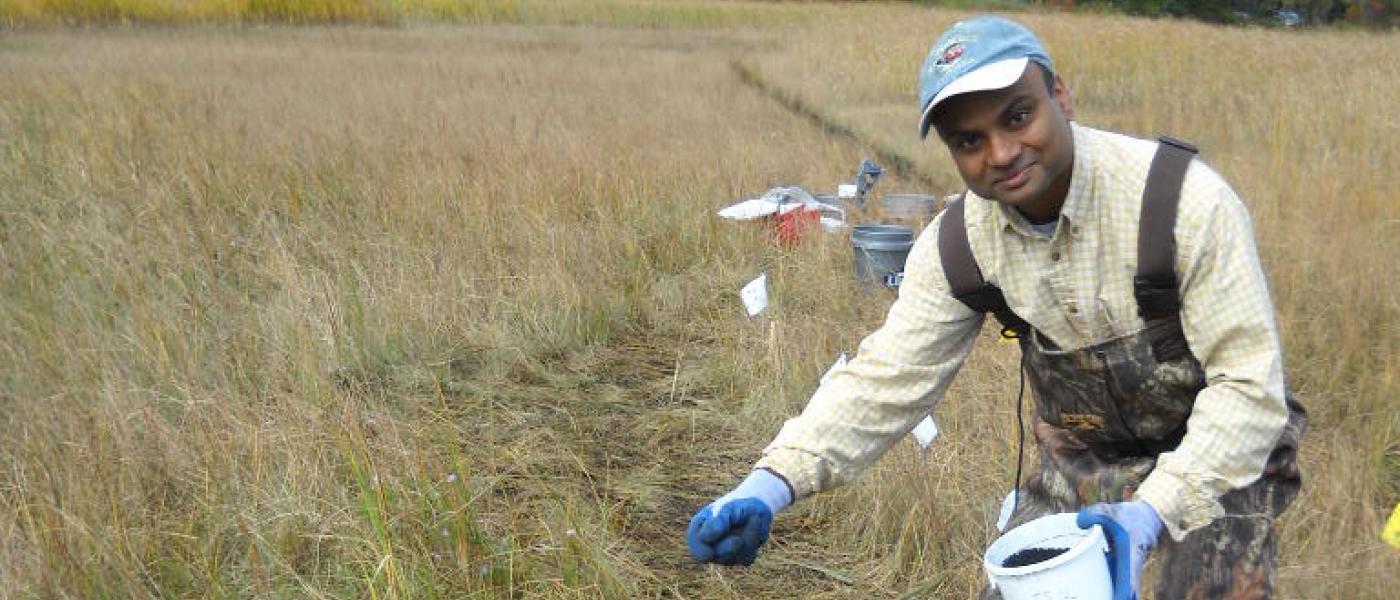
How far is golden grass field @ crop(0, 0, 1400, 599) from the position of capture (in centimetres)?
283

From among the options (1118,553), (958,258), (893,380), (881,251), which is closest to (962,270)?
(958,258)

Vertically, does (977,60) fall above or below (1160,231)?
above

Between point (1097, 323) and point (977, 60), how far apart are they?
48cm

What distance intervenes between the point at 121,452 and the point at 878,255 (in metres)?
2.88

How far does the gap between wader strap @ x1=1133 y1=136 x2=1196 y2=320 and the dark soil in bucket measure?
1.40ft

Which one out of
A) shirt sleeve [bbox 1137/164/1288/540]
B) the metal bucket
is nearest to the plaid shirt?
shirt sleeve [bbox 1137/164/1288/540]

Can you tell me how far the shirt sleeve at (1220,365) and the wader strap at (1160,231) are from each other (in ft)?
0.06

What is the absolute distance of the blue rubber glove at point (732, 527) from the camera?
1817 millimetres

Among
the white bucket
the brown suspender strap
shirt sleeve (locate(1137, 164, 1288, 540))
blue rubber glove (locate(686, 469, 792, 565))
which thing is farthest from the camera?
the brown suspender strap

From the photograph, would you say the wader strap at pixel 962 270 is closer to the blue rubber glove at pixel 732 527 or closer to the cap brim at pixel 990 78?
the cap brim at pixel 990 78

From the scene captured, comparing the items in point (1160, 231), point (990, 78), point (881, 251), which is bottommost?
point (881, 251)

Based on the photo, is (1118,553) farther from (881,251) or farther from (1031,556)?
(881,251)

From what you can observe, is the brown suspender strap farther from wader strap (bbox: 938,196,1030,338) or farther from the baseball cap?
the baseball cap

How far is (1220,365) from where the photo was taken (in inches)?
71.2
